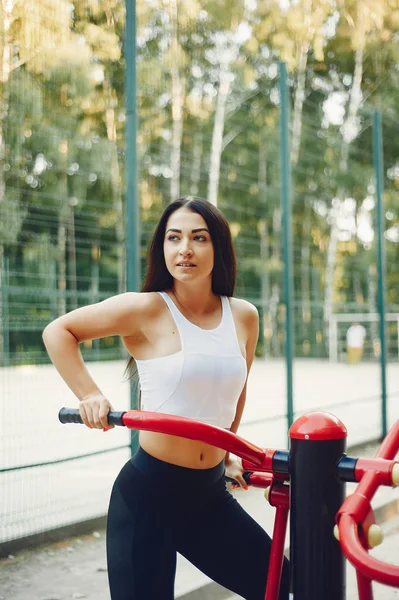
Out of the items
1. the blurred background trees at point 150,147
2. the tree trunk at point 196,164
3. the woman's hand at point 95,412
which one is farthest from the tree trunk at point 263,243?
the woman's hand at point 95,412

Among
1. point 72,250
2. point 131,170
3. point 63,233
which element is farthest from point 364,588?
point 72,250

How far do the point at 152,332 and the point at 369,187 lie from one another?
1362 centimetres

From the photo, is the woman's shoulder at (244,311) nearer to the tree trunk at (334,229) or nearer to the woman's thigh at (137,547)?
the woman's thigh at (137,547)

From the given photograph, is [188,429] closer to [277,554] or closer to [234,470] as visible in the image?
[277,554]

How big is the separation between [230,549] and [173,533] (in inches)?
6.3

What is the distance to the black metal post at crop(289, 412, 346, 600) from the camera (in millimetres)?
1370

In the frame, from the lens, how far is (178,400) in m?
2.08

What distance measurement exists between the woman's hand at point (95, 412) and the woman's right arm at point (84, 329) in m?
0.11

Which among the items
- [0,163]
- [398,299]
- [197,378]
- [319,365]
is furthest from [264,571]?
[398,299]

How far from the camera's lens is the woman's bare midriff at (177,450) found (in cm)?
204

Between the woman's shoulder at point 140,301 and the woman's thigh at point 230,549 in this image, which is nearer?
the woman's thigh at point 230,549

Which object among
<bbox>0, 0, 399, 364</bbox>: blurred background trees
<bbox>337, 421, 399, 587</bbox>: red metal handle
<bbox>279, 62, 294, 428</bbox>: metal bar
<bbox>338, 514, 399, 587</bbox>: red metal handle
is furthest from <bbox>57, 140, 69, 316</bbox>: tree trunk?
<bbox>338, 514, 399, 587</bbox>: red metal handle

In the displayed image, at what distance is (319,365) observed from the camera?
1530 cm

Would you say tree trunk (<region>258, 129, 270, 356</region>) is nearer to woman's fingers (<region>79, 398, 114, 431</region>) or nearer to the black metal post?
woman's fingers (<region>79, 398, 114, 431</region>)
